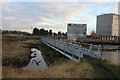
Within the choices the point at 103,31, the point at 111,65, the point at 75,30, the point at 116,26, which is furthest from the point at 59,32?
the point at 111,65

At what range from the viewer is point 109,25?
246 ft

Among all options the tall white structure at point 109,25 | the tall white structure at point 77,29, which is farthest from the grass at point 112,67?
the tall white structure at point 77,29

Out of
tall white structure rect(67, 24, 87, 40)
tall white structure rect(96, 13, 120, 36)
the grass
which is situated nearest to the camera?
the grass

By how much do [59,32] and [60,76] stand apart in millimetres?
96966

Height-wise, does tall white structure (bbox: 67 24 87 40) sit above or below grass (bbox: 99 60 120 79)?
above

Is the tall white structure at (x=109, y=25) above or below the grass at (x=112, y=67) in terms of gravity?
above

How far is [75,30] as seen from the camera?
81312 mm

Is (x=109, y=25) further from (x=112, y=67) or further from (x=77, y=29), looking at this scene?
(x=112, y=67)

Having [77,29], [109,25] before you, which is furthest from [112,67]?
[77,29]

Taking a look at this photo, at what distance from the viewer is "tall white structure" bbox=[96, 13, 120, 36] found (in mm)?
71750

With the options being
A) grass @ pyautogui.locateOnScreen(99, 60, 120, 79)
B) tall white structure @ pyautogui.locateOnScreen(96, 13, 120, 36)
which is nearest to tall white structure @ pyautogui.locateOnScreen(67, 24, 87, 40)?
tall white structure @ pyautogui.locateOnScreen(96, 13, 120, 36)

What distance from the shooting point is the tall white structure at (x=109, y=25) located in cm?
7175

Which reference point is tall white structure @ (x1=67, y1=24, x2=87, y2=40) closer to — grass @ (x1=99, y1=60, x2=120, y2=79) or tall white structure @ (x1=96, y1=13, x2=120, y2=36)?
tall white structure @ (x1=96, y1=13, x2=120, y2=36)

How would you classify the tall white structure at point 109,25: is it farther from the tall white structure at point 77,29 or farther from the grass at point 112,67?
the grass at point 112,67
